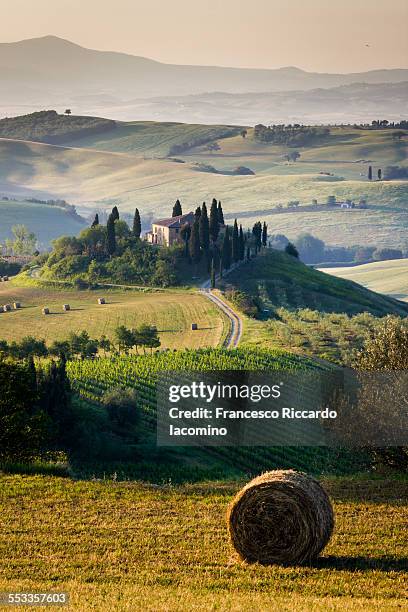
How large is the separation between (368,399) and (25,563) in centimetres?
1968

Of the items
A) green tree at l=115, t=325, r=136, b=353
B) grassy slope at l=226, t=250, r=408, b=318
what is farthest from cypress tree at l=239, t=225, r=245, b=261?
green tree at l=115, t=325, r=136, b=353

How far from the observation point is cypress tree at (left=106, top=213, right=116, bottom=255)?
4820 inches

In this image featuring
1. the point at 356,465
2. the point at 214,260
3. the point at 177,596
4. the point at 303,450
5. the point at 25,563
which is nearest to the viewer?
the point at 177,596

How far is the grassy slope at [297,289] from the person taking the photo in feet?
382

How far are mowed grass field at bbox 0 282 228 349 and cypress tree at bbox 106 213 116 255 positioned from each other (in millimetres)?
8780

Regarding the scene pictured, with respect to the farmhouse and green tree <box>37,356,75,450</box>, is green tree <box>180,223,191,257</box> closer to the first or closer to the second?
the farmhouse

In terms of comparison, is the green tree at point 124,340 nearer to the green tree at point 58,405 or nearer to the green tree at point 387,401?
the green tree at point 58,405

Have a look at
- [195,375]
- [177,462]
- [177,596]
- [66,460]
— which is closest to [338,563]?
[177,596]

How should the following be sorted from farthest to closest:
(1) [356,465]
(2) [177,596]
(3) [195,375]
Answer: (3) [195,375] < (1) [356,465] < (2) [177,596]

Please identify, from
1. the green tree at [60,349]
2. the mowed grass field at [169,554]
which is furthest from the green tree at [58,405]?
the green tree at [60,349]

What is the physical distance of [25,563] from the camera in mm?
25844

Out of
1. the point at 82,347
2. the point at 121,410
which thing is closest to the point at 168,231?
the point at 82,347

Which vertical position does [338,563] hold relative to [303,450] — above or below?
above

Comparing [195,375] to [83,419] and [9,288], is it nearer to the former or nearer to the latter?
[83,419]
